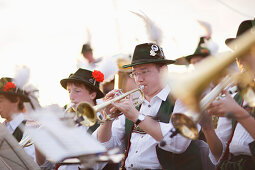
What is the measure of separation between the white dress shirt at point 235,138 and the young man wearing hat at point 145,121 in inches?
17.2

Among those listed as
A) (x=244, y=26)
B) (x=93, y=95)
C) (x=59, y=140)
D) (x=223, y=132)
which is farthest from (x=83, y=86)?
(x=59, y=140)

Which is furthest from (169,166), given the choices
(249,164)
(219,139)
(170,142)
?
(249,164)

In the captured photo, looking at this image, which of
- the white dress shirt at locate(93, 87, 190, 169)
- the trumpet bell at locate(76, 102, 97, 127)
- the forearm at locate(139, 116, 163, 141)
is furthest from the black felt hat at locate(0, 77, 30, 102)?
the forearm at locate(139, 116, 163, 141)

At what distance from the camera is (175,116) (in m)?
2.63

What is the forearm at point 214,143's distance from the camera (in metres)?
3.16

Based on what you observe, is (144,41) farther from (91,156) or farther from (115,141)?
(91,156)

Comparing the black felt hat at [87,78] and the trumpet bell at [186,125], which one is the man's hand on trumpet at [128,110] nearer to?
the trumpet bell at [186,125]

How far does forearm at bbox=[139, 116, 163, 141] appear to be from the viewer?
10.4 ft

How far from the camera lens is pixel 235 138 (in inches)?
124

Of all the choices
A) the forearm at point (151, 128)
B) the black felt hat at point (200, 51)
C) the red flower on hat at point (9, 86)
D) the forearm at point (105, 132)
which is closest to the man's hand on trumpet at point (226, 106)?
the forearm at point (151, 128)

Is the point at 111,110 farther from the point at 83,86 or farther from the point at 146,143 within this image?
the point at 83,86

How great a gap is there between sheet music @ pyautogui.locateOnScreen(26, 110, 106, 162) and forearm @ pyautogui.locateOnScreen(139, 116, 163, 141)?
1.19 m

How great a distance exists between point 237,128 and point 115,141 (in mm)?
1530

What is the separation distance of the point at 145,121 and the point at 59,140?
1.35 m
